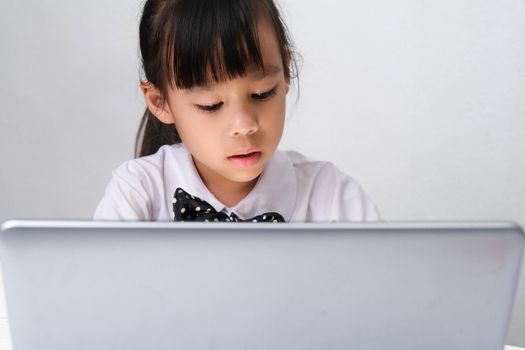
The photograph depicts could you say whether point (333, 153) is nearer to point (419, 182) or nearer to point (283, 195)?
point (419, 182)

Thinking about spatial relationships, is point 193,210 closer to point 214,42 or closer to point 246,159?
point 246,159

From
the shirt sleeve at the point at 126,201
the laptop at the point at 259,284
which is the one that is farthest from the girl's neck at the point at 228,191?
the laptop at the point at 259,284

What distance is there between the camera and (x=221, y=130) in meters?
0.95

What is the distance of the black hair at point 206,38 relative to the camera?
0.93m

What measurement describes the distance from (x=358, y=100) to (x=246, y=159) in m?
1.10

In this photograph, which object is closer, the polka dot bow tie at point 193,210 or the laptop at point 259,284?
the laptop at point 259,284

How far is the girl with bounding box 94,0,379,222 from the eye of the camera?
934mm

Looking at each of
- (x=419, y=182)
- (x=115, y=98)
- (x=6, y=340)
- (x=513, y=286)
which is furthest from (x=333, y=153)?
(x=513, y=286)

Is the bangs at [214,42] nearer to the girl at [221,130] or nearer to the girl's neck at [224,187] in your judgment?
the girl at [221,130]

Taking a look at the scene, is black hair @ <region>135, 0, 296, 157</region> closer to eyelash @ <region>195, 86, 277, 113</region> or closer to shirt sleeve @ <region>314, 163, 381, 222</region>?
eyelash @ <region>195, 86, 277, 113</region>

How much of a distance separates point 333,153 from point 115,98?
2.24 ft

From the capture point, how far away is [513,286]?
51cm

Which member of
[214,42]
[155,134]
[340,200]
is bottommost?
[340,200]

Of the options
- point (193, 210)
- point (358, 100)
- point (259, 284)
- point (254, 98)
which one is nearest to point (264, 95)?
point (254, 98)
